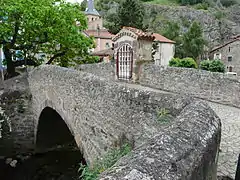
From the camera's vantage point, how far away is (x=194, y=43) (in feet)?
118

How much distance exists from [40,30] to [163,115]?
9.28 meters

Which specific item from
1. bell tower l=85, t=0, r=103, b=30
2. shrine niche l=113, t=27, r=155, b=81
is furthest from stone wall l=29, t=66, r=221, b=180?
bell tower l=85, t=0, r=103, b=30

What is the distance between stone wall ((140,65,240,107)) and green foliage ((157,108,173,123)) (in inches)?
258

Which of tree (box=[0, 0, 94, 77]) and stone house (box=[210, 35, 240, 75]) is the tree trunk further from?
stone house (box=[210, 35, 240, 75])

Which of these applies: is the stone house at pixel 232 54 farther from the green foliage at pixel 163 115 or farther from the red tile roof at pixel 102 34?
the green foliage at pixel 163 115

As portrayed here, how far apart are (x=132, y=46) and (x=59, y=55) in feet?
12.6

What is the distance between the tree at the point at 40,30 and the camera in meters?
10.1

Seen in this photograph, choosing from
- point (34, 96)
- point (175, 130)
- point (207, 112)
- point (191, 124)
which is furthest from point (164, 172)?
point (34, 96)

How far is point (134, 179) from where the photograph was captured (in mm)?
1440

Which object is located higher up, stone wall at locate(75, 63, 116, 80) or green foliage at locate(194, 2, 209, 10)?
green foliage at locate(194, 2, 209, 10)

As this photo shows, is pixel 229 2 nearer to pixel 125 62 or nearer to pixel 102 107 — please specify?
pixel 125 62

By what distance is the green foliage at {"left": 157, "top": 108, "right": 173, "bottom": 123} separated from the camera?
3128mm

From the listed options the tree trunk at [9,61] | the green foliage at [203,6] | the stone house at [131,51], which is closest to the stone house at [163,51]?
the stone house at [131,51]

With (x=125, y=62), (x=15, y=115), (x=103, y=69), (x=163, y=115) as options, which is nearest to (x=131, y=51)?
(x=125, y=62)
